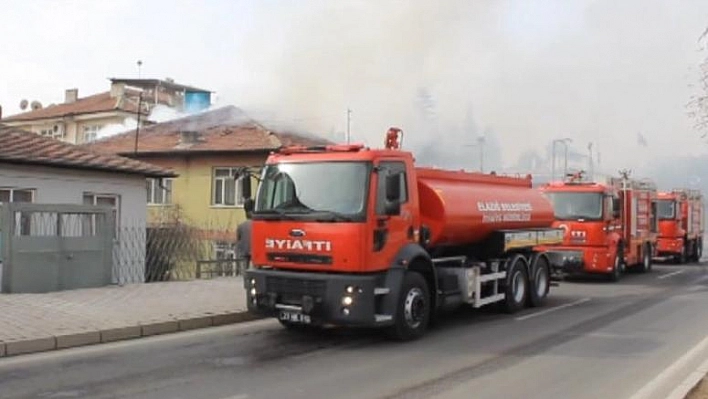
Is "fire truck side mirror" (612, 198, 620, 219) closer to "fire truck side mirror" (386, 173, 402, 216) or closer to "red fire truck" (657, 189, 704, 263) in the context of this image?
"red fire truck" (657, 189, 704, 263)

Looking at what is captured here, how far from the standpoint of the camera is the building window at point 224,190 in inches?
1218

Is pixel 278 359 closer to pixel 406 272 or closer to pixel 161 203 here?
pixel 406 272

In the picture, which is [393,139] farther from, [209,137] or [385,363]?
[209,137]

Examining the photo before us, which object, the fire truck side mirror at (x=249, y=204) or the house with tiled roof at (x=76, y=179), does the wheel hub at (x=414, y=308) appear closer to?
the fire truck side mirror at (x=249, y=204)

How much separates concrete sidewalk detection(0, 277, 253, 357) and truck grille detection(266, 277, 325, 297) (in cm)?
170

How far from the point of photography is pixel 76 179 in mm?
18781

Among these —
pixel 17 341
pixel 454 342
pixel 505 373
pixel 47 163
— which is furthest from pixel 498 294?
pixel 47 163

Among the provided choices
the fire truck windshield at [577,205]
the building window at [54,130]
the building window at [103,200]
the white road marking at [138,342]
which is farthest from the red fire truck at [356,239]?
the building window at [54,130]

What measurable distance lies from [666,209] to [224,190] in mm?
17674

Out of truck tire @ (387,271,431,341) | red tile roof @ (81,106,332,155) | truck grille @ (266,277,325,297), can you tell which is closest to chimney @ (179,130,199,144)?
red tile roof @ (81,106,332,155)

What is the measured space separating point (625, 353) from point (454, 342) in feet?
7.14

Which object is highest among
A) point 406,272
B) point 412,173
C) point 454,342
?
point 412,173

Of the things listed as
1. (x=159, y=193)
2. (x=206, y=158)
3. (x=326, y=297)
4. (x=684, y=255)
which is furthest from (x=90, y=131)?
(x=326, y=297)

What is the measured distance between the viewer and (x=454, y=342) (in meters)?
10.1
